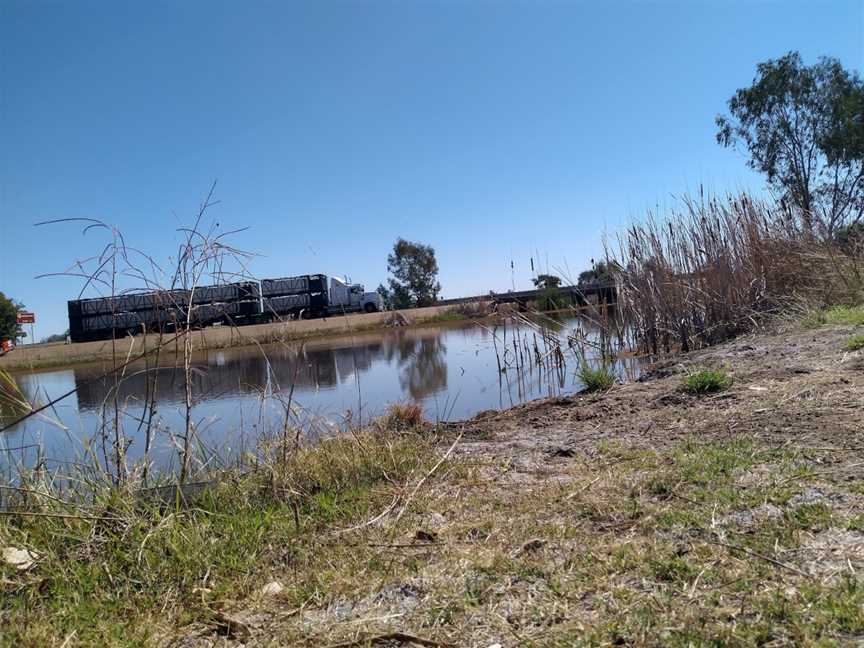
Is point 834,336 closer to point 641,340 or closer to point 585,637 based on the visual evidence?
point 641,340

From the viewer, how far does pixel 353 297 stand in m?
32.4

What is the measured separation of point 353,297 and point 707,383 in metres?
29.4

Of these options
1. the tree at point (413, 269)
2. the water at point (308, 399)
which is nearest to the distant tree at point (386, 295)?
the tree at point (413, 269)

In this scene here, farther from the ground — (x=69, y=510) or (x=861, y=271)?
(x=861, y=271)

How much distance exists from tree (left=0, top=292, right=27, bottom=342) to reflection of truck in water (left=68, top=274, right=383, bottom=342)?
1.60 ft

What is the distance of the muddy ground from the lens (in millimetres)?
1291

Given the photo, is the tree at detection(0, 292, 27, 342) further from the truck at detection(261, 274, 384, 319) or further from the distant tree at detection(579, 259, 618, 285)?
the truck at detection(261, 274, 384, 319)

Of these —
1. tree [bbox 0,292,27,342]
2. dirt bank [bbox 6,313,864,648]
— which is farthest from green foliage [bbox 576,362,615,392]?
tree [bbox 0,292,27,342]

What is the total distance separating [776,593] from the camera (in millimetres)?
1289

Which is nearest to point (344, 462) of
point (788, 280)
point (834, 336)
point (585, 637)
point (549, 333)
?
point (585, 637)

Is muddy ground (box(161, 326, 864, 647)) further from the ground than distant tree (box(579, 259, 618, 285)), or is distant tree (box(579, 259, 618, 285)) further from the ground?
distant tree (box(579, 259, 618, 285))

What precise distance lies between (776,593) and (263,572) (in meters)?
1.47

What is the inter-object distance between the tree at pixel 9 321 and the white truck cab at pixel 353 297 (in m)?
23.7

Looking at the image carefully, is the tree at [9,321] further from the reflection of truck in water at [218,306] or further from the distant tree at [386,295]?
the distant tree at [386,295]
